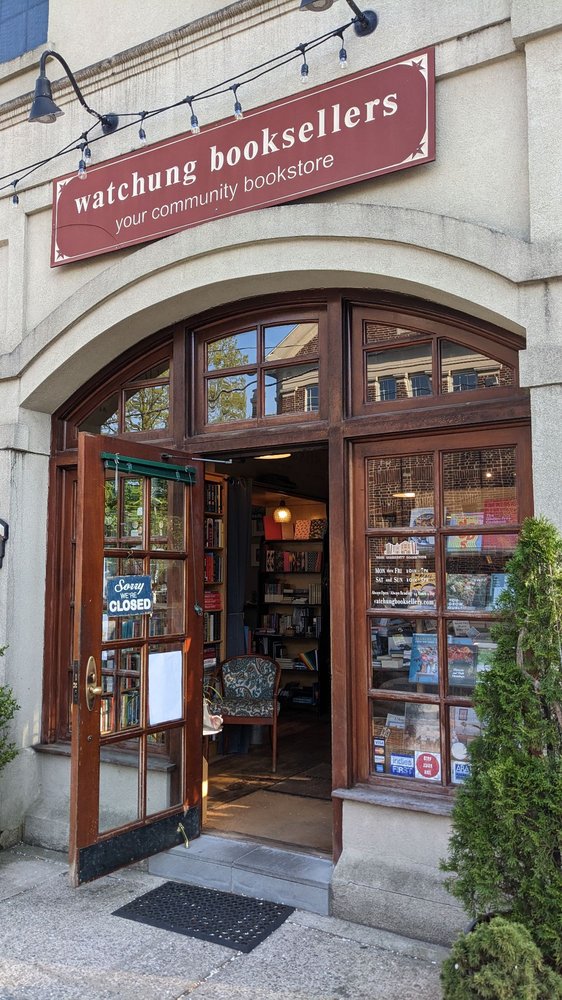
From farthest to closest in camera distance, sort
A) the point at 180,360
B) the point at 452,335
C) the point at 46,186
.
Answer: the point at 46,186 < the point at 180,360 < the point at 452,335

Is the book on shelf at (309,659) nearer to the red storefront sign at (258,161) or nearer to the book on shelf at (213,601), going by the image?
the book on shelf at (213,601)

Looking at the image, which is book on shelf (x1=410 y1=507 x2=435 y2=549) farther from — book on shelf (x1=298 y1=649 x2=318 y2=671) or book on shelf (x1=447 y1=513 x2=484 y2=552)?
book on shelf (x1=298 y1=649 x2=318 y2=671)

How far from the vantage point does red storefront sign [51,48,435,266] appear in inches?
157

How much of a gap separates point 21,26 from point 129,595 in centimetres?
459

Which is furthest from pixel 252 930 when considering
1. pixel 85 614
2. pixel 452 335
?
pixel 452 335

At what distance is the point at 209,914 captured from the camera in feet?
13.1

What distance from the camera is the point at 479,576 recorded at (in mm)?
3912

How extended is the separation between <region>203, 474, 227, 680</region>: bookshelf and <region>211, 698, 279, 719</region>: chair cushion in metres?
0.53

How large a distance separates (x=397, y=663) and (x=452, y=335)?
1.75 meters

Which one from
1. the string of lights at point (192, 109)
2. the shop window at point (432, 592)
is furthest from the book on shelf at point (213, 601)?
the string of lights at point (192, 109)

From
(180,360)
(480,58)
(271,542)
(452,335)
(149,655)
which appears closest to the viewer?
(480,58)

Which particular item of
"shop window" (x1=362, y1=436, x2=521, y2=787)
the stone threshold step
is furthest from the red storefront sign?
the stone threshold step

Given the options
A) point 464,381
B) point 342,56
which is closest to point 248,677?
point 464,381

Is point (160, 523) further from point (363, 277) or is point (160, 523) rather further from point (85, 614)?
point (363, 277)
